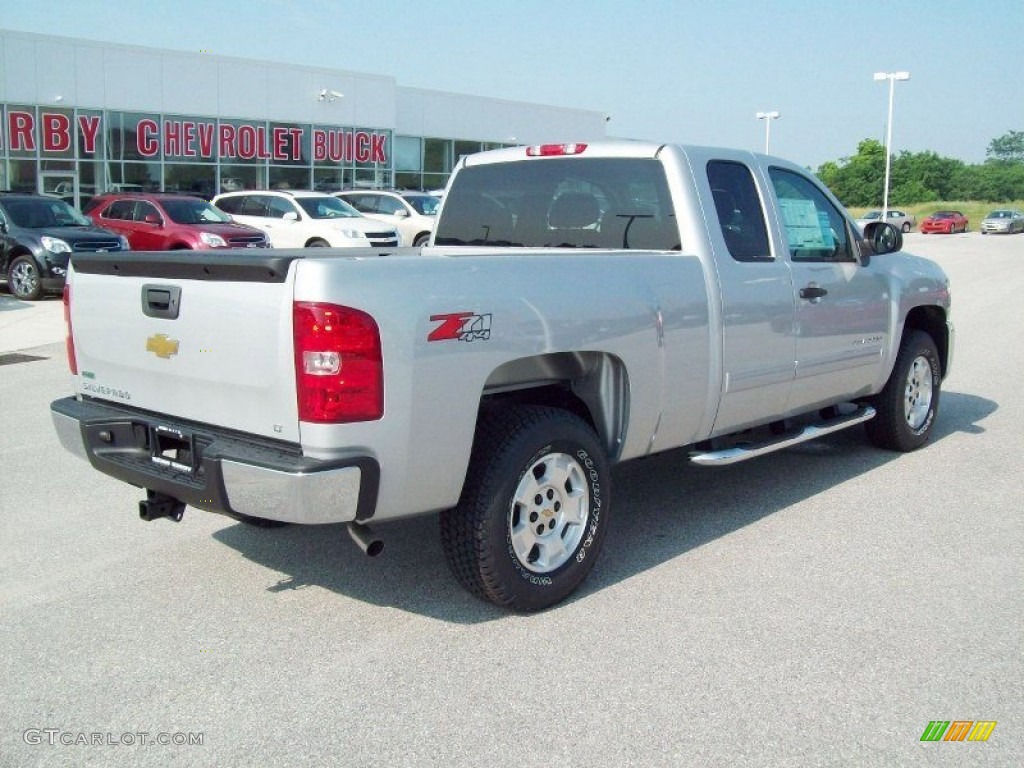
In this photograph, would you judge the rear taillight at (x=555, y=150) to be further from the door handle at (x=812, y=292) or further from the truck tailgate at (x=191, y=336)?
the truck tailgate at (x=191, y=336)

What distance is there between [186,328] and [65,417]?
0.95 meters

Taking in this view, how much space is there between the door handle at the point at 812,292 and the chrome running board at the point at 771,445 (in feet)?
2.59

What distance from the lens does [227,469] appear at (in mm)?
3818

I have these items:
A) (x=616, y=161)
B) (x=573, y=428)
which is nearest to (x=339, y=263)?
(x=573, y=428)

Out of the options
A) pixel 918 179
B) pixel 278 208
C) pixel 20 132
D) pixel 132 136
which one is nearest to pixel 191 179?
pixel 132 136

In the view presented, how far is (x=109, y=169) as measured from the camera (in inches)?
1233

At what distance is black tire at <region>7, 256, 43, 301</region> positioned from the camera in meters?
17.0

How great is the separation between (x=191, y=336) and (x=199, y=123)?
30994 mm

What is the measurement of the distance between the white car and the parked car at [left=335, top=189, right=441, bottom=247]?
73.2 inches

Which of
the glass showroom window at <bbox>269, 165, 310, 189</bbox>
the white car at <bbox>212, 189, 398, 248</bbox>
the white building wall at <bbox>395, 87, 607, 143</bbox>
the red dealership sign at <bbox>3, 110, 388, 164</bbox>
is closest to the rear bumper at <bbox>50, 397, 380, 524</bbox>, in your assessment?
the white car at <bbox>212, 189, 398, 248</bbox>

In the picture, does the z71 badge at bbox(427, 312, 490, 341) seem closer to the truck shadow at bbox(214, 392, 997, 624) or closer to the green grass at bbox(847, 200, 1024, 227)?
the truck shadow at bbox(214, 392, 997, 624)

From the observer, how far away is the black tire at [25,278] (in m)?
17.0

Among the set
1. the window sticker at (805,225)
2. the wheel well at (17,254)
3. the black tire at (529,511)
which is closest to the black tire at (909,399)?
the window sticker at (805,225)

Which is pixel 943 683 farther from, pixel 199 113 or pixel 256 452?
pixel 199 113
